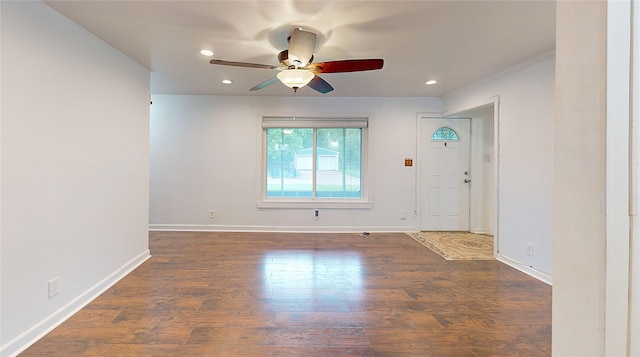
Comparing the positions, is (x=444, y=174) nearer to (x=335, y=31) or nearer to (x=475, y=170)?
(x=475, y=170)

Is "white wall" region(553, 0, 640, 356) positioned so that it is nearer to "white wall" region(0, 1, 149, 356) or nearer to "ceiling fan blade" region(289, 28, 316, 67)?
"ceiling fan blade" region(289, 28, 316, 67)

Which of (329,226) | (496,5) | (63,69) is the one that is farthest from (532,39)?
(63,69)

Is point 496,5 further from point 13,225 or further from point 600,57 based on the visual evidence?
point 13,225

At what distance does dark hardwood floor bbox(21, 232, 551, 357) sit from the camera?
1816 mm

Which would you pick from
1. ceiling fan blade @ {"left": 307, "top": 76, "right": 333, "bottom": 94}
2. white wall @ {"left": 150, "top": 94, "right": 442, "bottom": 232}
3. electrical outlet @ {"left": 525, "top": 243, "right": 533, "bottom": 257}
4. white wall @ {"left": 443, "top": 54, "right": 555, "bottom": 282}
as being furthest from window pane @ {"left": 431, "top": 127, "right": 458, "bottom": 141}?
ceiling fan blade @ {"left": 307, "top": 76, "right": 333, "bottom": 94}

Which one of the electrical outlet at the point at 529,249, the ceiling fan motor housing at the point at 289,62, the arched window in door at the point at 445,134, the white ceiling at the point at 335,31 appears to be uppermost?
the white ceiling at the point at 335,31

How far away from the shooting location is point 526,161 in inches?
124

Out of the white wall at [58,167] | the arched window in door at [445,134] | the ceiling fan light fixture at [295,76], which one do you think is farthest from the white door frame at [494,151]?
the white wall at [58,167]

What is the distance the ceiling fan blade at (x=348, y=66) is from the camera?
7.19ft

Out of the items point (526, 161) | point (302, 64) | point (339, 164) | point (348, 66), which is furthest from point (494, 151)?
point (302, 64)

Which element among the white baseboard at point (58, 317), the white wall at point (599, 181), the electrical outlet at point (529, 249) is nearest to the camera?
the white wall at point (599, 181)

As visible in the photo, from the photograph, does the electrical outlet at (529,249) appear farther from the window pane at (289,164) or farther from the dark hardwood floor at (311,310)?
the window pane at (289,164)

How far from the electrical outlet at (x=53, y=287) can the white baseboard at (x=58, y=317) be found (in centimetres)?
14

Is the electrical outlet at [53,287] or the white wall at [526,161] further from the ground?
the white wall at [526,161]
